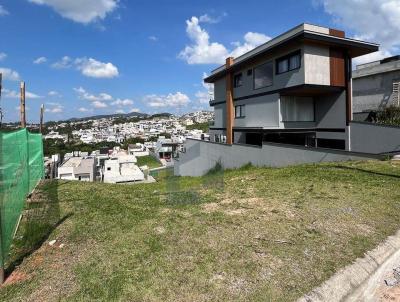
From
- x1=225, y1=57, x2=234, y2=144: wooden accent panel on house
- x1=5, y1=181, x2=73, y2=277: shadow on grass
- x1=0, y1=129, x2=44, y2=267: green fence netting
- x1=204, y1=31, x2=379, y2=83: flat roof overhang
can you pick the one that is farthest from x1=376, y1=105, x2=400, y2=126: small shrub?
x1=0, y1=129, x2=44, y2=267: green fence netting

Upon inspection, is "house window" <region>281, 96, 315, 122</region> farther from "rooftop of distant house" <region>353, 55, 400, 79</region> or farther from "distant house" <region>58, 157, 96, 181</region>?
"distant house" <region>58, 157, 96, 181</region>

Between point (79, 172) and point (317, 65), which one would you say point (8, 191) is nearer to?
point (317, 65)

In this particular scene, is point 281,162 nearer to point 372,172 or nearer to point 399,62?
point 372,172

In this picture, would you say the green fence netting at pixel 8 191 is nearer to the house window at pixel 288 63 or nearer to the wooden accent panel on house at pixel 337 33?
the house window at pixel 288 63

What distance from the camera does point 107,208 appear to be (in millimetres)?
6609

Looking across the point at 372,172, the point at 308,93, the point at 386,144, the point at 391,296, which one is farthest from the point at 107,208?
the point at 308,93

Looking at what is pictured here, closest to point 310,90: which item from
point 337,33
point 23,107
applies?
point 337,33

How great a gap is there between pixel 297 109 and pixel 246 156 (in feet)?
13.9

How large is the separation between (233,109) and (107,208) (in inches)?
634

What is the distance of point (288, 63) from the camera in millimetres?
16094

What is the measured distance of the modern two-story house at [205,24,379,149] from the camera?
1485 cm

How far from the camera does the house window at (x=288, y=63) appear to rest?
602 inches

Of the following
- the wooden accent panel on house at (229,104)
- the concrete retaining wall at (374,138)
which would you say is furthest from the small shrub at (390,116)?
the wooden accent panel on house at (229,104)

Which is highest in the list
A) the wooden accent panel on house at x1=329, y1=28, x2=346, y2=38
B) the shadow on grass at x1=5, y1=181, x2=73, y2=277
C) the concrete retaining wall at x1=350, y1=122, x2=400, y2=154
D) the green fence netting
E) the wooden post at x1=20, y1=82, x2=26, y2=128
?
the wooden accent panel on house at x1=329, y1=28, x2=346, y2=38
